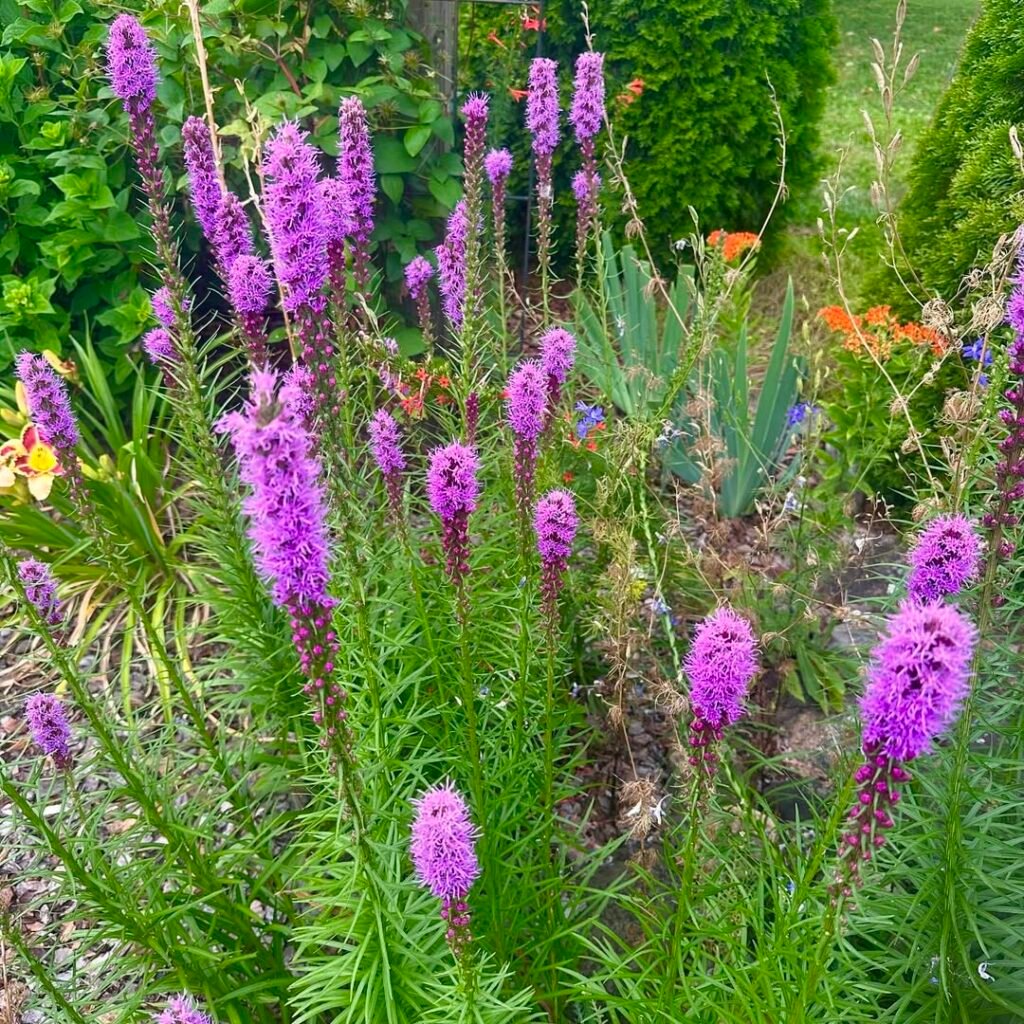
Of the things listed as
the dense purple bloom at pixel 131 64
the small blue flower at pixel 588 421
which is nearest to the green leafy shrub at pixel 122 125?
the small blue flower at pixel 588 421

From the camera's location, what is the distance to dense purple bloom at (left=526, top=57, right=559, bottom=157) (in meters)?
3.18

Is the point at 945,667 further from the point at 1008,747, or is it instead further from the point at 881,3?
the point at 881,3

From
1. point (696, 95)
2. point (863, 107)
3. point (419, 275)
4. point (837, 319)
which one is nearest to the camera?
point (419, 275)

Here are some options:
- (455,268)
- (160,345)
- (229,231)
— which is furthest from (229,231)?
(455,268)

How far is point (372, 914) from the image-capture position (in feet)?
6.76

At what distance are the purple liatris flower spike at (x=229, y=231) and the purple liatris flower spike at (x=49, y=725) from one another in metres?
1.14

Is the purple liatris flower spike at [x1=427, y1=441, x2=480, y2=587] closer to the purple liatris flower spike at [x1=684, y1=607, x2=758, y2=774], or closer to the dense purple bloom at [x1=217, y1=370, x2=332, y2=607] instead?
the dense purple bloom at [x1=217, y1=370, x2=332, y2=607]

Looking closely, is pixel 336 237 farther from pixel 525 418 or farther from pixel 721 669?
pixel 721 669

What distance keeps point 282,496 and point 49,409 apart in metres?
1.31

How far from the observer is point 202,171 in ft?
8.45

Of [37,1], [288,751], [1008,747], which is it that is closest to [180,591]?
[288,751]

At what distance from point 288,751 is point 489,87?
14.8 feet

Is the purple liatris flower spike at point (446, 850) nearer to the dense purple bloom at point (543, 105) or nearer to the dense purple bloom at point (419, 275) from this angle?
the dense purple bloom at point (419, 275)

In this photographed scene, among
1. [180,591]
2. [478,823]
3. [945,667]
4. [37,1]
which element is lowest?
[180,591]
